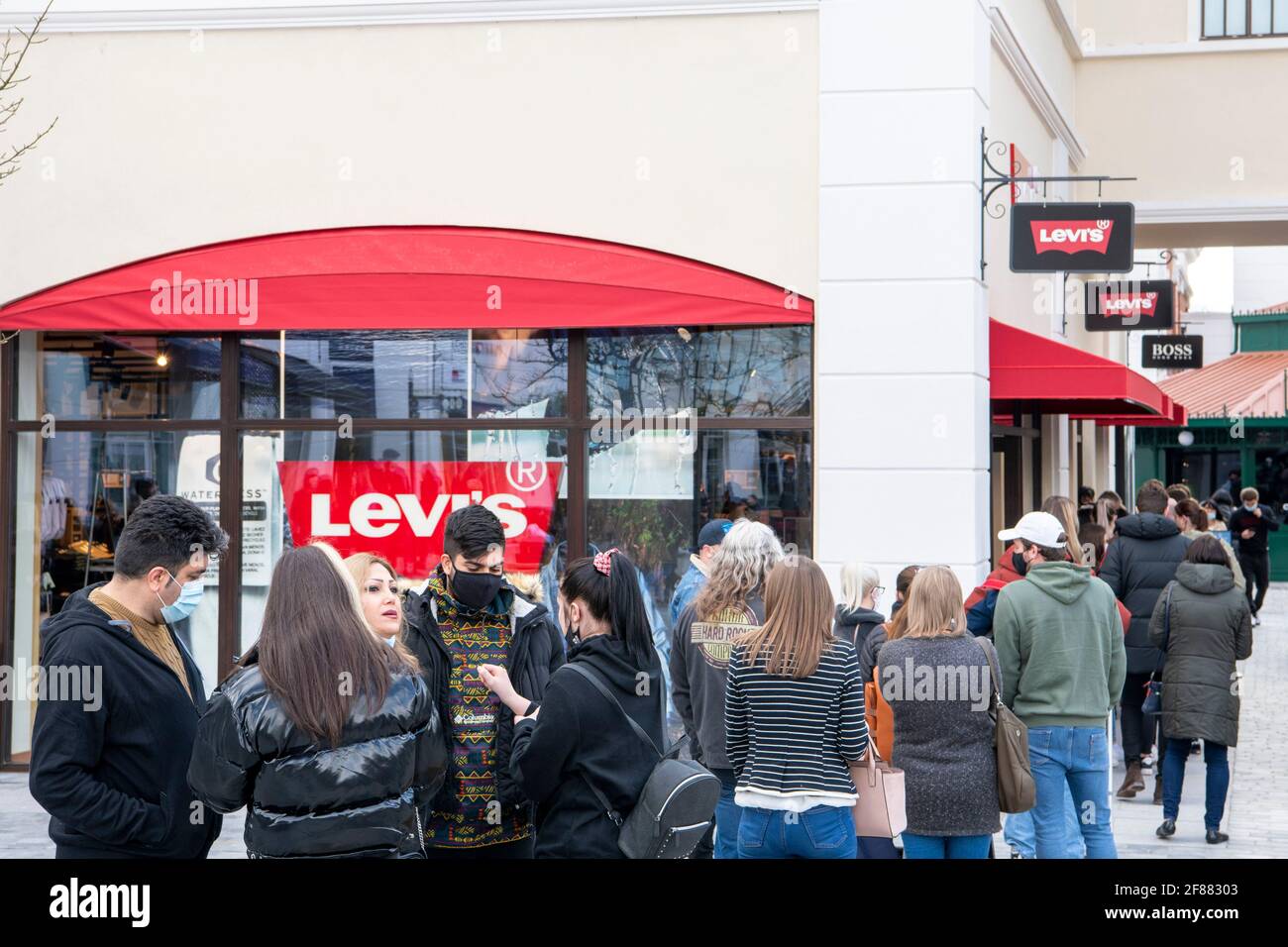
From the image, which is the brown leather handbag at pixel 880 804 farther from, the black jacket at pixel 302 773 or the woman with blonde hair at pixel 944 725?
the black jacket at pixel 302 773

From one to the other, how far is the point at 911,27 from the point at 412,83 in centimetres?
353

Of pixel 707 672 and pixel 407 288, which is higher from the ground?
pixel 407 288

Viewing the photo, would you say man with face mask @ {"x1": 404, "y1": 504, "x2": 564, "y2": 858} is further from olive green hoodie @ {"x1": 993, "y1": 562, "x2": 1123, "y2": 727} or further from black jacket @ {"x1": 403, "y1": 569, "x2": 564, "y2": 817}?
olive green hoodie @ {"x1": 993, "y1": 562, "x2": 1123, "y2": 727}

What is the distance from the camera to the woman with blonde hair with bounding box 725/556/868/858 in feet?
15.1

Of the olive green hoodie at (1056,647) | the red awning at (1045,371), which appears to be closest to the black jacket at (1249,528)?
the red awning at (1045,371)

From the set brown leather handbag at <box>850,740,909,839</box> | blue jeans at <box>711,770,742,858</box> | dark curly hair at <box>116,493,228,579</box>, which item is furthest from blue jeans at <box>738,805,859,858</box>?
dark curly hair at <box>116,493,228,579</box>

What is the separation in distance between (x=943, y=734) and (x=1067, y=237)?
17.5 feet

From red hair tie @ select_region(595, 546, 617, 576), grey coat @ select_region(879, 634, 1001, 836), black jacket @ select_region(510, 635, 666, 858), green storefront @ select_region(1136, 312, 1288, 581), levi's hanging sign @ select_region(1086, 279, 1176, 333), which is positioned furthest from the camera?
green storefront @ select_region(1136, 312, 1288, 581)

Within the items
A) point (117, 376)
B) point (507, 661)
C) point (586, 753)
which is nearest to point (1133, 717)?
point (507, 661)

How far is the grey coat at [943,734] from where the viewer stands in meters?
5.14

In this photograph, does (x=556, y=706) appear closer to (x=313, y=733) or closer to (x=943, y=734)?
(x=313, y=733)

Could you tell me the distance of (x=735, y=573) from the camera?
5.74m
